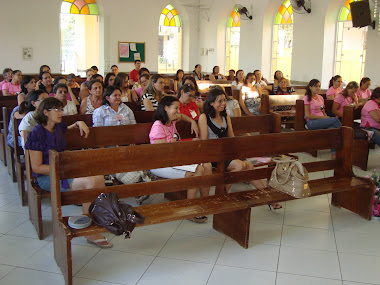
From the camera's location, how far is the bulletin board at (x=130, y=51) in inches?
525

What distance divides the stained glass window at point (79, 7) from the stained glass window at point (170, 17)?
235 cm

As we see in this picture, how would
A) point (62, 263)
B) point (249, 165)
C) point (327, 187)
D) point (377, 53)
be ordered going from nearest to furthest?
point (62, 263) → point (327, 187) → point (249, 165) → point (377, 53)

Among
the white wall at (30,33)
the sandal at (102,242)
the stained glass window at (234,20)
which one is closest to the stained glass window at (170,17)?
the stained glass window at (234,20)

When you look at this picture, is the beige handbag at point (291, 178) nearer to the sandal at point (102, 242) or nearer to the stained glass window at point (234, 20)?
the sandal at point (102, 242)

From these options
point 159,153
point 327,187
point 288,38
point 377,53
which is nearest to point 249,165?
point 327,187

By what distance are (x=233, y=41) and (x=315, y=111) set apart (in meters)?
8.08

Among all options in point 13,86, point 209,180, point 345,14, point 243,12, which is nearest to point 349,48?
point 345,14

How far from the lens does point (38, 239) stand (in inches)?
137

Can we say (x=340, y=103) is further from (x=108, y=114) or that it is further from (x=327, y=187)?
(x=108, y=114)

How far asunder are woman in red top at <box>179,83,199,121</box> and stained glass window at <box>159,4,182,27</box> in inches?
382

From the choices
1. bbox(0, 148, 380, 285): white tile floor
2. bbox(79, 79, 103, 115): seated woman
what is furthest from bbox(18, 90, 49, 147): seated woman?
bbox(79, 79, 103, 115): seated woman

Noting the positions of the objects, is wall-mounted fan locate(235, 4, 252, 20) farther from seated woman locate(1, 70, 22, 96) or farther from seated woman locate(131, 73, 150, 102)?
seated woman locate(1, 70, 22, 96)

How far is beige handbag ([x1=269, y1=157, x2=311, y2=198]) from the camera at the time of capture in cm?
353

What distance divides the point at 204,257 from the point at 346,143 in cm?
187
